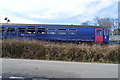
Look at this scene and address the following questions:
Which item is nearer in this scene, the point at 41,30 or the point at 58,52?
the point at 58,52

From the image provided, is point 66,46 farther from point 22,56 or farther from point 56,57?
point 22,56

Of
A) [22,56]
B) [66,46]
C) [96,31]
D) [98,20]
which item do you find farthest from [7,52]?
[98,20]

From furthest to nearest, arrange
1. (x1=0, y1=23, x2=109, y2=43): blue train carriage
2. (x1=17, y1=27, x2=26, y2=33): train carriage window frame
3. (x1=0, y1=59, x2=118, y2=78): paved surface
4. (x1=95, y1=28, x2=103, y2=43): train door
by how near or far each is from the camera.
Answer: (x1=95, y1=28, x2=103, y2=43): train door < (x1=17, y1=27, x2=26, y2=33): train carriage window frame < (x1=0, y1=23, x2=109, y2=43): blue train carriage < (x1=0, y1=59, x2=118, y2=78): paved surface

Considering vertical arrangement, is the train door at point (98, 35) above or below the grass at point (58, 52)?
above

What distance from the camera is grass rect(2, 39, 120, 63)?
10.2m

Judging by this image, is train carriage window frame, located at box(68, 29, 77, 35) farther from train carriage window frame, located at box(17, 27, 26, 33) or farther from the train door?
train carriage window frame, located at box(17, 27, 26, 33)

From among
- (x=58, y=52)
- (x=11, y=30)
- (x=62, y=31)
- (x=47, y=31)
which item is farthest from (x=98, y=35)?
(x=11, y=30)

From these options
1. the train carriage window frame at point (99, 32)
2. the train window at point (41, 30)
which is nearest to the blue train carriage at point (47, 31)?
the train window at point (41, 30)

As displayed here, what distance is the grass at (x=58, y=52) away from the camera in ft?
33.6

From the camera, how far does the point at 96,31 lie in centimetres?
1852

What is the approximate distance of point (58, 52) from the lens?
10.6 m

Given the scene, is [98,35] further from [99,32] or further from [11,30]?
[11,30]

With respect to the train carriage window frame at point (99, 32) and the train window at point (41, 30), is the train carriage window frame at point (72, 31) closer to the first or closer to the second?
the train carriage window frame at point (99, 32)

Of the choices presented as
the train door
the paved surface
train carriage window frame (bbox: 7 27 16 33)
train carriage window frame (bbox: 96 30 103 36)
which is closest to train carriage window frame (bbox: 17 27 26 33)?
train carriage window frame (bbox: 7 27 16 33)
